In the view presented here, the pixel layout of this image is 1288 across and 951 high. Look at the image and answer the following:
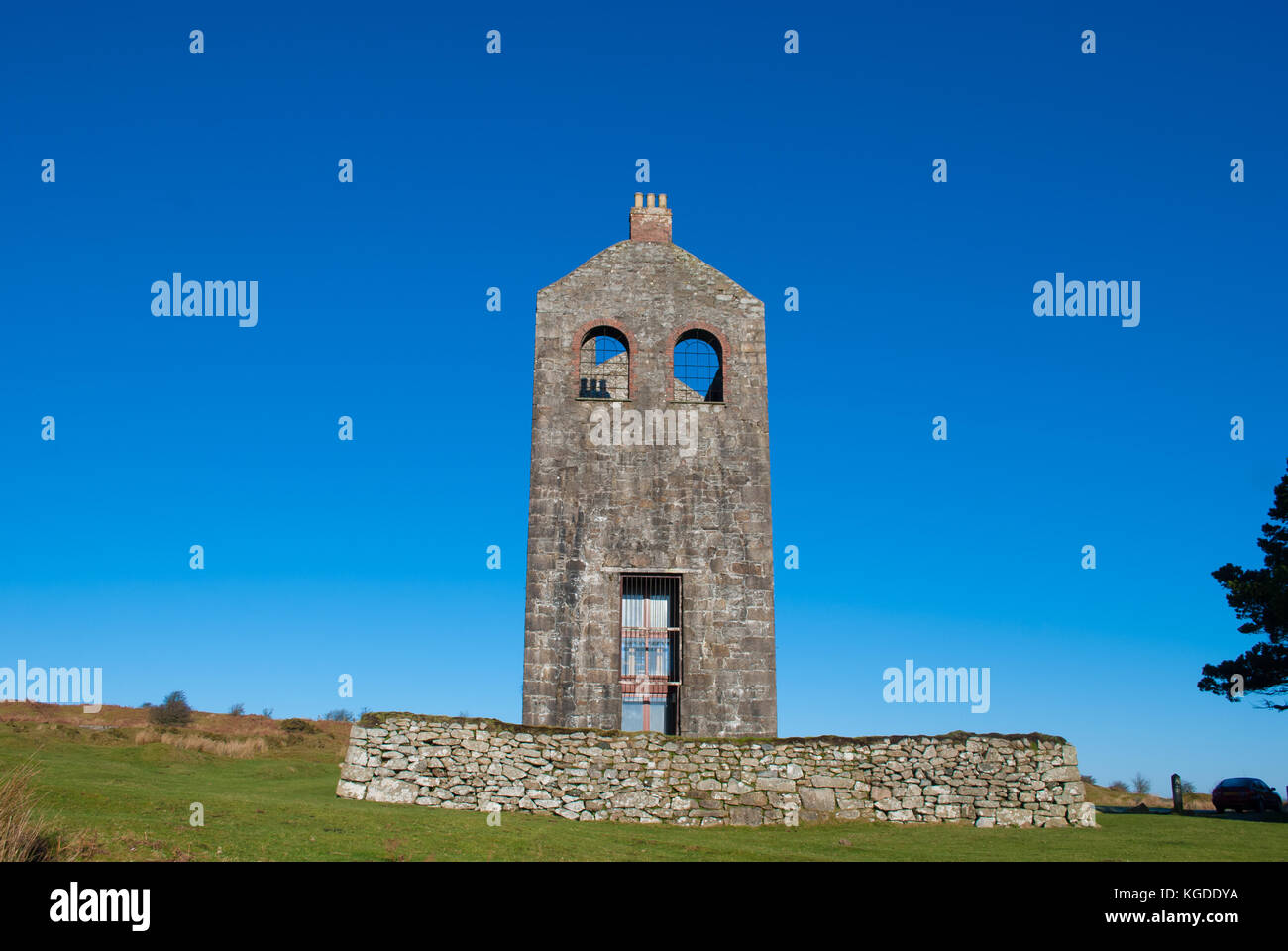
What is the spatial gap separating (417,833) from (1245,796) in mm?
24655

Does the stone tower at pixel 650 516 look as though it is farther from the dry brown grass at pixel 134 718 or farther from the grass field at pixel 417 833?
the dry brown grass at pixel 134 718

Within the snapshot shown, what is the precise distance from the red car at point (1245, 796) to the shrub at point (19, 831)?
2905cm

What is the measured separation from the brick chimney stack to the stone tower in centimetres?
62

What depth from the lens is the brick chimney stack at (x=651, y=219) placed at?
25375 millimetres

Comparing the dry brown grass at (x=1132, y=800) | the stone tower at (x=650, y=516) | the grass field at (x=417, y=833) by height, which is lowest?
the dry brown grass at (x=1132, y=800)

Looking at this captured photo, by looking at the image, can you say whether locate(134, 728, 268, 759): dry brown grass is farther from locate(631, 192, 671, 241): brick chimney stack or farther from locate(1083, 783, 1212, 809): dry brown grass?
locate(1083, 783, 1212, 809): dry brown grass

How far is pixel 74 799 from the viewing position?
13.4 metres

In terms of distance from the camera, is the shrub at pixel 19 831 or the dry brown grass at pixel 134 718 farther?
the dry brown grass at pixel 134 718

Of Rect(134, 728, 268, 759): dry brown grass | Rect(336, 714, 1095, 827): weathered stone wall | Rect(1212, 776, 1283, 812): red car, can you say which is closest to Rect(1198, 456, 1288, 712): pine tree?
Rect(1212, 776, 1283, 812): red car

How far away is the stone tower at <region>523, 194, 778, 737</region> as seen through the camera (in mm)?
21891

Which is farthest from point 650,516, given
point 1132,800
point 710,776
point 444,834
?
point 1132,800

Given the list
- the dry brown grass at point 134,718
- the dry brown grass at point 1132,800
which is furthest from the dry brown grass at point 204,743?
the dry brown grass at point 1132,800
